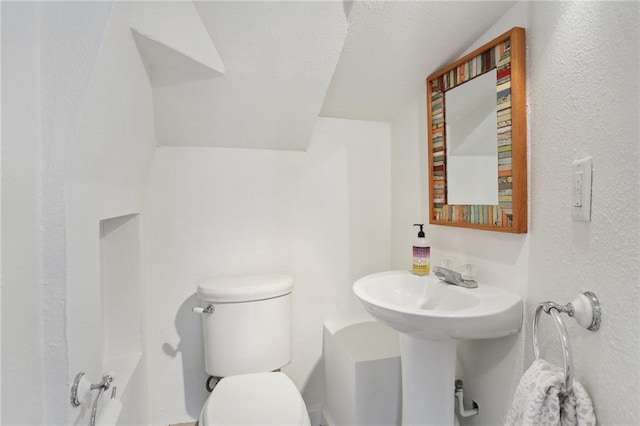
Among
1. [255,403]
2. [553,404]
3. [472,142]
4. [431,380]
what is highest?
[472,142]

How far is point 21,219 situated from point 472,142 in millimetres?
1307

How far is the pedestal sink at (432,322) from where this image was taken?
919mm

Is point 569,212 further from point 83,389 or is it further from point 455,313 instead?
point 83,389

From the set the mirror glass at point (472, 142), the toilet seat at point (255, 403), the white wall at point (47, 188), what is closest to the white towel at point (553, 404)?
the mirror glass at point (472, 142)

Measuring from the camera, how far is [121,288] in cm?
134

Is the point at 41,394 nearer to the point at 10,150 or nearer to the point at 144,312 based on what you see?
the point at 10,150

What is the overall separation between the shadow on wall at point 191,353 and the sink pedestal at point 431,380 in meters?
0.97

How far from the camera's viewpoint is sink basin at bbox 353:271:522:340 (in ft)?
2.97

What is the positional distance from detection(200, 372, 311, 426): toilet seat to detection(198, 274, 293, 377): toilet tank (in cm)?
8

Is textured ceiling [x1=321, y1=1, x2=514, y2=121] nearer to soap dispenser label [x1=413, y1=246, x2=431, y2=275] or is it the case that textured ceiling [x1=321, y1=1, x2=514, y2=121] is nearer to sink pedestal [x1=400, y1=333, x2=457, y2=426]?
soap dispenser label [x1=413, y1=246, x2=431, y2=275]

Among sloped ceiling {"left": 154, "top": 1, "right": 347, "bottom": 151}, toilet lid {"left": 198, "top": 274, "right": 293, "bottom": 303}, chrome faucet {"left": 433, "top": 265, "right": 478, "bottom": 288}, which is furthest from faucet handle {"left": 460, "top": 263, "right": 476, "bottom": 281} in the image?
sloped ceiling {"left": 154, "top": 1, "right": 347, "bottom": 151}

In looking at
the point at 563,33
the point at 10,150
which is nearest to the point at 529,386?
the point at 563,33

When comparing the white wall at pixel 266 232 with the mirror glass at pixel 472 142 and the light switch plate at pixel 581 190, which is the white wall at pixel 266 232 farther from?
the light switch plate at pixel 581 190

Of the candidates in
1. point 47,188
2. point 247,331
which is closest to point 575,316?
point 247,331
